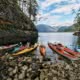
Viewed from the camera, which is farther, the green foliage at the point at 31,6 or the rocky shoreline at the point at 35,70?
the green foliage at the point at 31,6

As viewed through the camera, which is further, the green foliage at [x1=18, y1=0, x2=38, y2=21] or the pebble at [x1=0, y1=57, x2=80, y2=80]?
the green foliage at [x1=18, y1=0, x2=38, y2=21]

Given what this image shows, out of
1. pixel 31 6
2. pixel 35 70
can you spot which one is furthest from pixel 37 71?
pixel 31 6

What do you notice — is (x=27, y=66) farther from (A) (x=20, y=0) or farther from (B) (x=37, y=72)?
(A) (x=20, y=0)

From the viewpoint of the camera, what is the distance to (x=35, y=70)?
671 cm

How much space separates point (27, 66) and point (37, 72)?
31 cm

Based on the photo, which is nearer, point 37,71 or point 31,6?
point 37,71

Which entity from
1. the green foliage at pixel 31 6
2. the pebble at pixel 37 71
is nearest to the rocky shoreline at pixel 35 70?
the pebble at pixel 37 71

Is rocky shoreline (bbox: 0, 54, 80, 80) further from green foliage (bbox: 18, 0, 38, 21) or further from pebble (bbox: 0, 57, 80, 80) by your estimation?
green foliage (bbox: 18, 0, 38, 21)

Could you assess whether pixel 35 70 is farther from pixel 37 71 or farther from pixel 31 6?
pixel 31 6

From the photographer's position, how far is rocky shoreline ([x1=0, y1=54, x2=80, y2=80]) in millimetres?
6544

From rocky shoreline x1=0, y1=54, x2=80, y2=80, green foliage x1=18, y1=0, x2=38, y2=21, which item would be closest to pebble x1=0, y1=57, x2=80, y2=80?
rocky shoreline x1=0, y1=54, x2=80, y2=80

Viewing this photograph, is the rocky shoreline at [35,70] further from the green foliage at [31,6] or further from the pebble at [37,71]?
the green foliage at [31,6]

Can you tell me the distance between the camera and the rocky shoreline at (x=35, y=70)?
21.5 ft

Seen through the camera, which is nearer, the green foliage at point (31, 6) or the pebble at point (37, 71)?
the pebble at point (37, 71)
